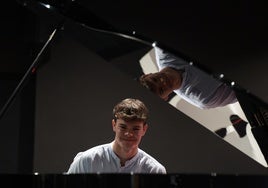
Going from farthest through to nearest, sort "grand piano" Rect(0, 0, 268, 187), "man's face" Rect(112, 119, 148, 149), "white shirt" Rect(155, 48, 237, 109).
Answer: "grand piano" Rect(0, 0, 268, 187), "man's face" Rect(112, 119, 148, 149), "white shirt" Rect(155, 48, 237, 109)

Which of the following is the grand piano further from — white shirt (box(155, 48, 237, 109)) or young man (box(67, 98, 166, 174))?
white shirt (box(155, 48, 237, 109))

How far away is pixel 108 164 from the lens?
2053 millimetres

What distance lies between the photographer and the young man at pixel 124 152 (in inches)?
79.1

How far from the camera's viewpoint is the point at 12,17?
2.74 meters

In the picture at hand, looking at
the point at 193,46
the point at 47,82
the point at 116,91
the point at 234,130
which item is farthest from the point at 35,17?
the point at 234,130

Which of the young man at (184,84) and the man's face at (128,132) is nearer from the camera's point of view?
the young man at (184,84)

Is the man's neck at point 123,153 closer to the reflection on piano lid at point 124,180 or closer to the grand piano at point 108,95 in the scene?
the grand piano at point 108,95

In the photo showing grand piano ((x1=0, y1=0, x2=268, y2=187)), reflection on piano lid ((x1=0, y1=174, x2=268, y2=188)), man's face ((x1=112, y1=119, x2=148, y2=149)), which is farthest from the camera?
grand piano ((x1=0, y1=0, x2=268, y2=187))

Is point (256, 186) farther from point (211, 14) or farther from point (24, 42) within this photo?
point (24, 42)

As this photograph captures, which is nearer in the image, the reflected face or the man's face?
the reflected face

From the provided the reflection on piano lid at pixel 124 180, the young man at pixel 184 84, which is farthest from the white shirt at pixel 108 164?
the reflection on piano lid at pixel 124 180

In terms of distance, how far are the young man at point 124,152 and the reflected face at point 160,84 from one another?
0.42 metres

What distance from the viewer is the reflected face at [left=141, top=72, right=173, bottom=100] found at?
5.28 ft

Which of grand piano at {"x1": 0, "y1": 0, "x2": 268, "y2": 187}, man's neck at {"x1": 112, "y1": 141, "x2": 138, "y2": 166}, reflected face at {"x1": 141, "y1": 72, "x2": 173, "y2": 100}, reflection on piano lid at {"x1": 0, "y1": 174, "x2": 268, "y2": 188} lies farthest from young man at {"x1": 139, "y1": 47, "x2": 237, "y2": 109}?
grand piano at {"x1": 0, "y1": 0, "x2": 268, "y2": 187}
